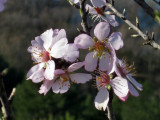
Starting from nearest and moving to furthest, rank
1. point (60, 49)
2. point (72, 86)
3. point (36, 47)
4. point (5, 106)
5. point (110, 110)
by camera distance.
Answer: point (5, 106), point (110, 110), point (60, 49), point (36, 47), point (72, 86)

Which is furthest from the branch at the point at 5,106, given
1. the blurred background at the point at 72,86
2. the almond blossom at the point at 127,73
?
the blurred background at the point at 72,86

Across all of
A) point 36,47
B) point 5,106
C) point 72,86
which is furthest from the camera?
point 72,86

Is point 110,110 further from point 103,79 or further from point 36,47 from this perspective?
point 36,47

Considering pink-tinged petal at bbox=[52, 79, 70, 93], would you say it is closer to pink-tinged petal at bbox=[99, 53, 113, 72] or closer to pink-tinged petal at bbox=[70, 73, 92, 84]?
pink-tinged petal at bbox=[70, 73, 92, 84]

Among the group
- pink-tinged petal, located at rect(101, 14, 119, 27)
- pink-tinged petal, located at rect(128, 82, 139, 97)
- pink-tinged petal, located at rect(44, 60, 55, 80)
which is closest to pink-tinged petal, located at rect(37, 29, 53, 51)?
pink-tinged petal, located at rect(44, 60, 55, 80)

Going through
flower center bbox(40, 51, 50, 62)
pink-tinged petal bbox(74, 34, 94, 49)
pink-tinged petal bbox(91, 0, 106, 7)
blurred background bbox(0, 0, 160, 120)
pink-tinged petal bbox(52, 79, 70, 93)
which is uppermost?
pink-tinged petal bbox(91, 0, 106, 7)

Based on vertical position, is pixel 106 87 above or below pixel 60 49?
below

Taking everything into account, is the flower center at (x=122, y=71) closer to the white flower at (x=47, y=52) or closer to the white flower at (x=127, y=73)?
the white flower at (x=127, y=73)

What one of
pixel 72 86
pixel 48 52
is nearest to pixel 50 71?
pixel 48 52
